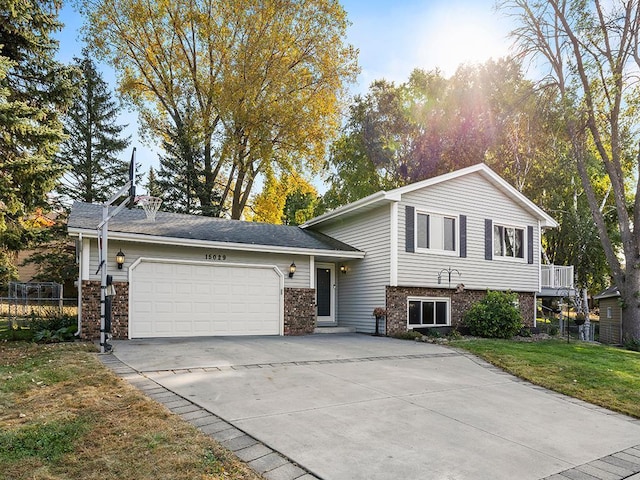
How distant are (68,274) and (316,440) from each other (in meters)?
20.4

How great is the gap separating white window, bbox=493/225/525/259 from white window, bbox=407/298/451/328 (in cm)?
286

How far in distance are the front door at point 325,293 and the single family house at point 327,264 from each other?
0.12 ft

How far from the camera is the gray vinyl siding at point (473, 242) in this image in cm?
1369

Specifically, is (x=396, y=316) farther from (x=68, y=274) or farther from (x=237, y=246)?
(x=68, y=274)

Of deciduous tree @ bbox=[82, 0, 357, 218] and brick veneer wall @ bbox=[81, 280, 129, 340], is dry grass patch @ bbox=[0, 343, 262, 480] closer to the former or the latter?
brick veneer wall @ bbox=[81, 280, 129, 340]

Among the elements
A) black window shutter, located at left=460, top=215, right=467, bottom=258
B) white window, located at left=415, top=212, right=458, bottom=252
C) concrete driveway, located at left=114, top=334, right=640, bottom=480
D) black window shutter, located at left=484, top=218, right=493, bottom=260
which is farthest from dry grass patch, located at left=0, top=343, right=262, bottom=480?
black window shutter, located at left=484, top=218, right=493, bottom=260

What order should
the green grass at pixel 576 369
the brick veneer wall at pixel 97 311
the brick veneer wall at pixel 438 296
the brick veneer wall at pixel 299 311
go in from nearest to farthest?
the green grass at pixel 576 369 → the brick veneer wall at pixel 97 311 → the brick veneer wall at pixel 299 311 → the brick veneer wall at pixel 438 296

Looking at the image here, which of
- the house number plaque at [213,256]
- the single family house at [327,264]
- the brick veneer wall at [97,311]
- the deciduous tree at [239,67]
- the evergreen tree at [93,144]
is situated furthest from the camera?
the evergreen tree at [93,144]

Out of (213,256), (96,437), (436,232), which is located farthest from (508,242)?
(96,437)

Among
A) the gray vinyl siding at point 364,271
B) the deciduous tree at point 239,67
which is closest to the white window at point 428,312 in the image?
the gray vinyl siding at point 364,271

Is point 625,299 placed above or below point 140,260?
below

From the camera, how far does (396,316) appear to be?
13375mm

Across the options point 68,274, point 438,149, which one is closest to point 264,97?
point 438,149

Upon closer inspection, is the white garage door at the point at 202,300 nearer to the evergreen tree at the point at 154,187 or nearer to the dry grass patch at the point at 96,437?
the dry grass patch at the point at 96,437
